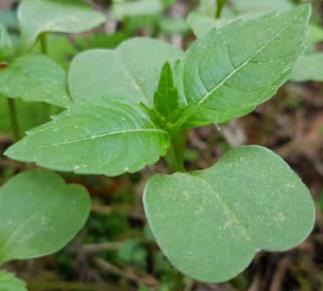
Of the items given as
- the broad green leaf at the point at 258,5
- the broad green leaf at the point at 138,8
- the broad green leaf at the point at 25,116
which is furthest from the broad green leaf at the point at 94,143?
the broad green leaf at the point at 258,5

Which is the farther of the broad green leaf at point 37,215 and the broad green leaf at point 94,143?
the broad green leaf at point 37,215

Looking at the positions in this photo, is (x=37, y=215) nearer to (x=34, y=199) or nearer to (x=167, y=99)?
(x=34, y=199)

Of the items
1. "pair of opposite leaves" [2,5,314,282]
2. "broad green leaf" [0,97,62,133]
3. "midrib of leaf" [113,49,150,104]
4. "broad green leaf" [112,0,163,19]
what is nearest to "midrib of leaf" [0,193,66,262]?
"pair of opposite leaves" [2,5,314,282]

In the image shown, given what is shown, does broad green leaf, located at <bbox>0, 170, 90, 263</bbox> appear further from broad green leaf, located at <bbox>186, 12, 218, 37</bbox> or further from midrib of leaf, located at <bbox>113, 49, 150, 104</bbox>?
broad green leaf, located at <bbox>186, 12, 218, 37</bbox>

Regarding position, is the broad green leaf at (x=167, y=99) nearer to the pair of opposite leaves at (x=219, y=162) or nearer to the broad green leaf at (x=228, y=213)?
the pair of opposite leaves at (x=219, y=162)

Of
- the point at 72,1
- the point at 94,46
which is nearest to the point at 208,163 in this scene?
the point at 94,46

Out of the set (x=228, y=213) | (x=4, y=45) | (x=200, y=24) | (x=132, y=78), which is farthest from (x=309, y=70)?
(x=4, y=45)
